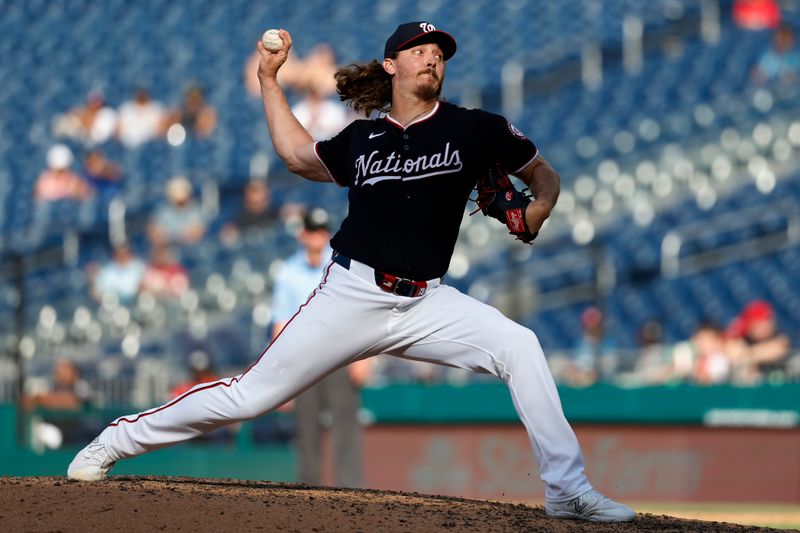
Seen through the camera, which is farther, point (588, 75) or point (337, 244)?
point (588, 75)

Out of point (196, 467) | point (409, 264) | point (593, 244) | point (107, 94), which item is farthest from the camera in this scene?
point (107, 94)

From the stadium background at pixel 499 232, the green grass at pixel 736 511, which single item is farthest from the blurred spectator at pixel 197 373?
the green grass at pixel 736 511

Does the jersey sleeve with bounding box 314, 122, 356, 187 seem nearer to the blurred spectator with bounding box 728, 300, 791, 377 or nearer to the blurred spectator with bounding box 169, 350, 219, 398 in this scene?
the blurred spectator with bounding box 169, 350, 219, 398

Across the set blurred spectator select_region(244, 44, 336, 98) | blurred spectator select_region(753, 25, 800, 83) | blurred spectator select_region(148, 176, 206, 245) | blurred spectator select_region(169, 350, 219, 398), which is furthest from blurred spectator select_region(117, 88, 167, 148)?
blurred spectator select_region(753, 25, 800, 83)

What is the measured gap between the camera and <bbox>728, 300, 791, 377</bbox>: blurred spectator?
10766 millimetres

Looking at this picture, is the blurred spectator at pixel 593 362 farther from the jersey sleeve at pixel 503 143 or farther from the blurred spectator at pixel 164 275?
the jersey sleeve at pixel 503 143

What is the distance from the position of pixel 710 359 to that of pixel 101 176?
706 cm

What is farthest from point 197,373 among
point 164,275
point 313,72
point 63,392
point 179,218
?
point 313,72

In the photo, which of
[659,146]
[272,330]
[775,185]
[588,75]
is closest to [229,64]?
[588,75]

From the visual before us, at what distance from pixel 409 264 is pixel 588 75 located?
1256 centimetres

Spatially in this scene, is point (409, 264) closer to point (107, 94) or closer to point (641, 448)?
point (641, 448)

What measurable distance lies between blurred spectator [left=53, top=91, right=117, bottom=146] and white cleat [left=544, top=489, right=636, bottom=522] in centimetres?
1156

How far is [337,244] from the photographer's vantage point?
15.8 ft

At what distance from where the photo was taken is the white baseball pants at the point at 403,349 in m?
4.64
